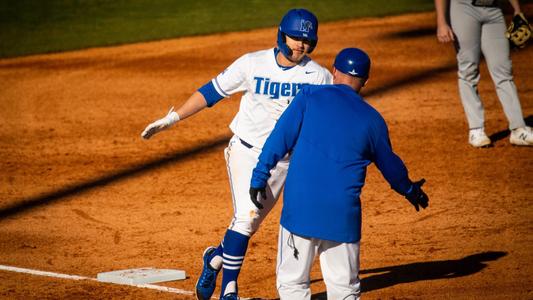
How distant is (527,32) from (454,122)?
6.11 feet

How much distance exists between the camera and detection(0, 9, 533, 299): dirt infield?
23.5 feet

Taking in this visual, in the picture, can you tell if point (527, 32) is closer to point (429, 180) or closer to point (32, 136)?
point (429, 180)

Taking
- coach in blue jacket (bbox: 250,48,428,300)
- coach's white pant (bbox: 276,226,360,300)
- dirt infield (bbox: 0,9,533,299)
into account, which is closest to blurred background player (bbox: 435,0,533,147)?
dirt infield (bbox: 0,9,533,299)

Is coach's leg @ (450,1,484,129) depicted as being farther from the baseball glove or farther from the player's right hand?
the baseball glove

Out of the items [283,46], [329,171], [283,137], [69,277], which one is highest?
[283,46]

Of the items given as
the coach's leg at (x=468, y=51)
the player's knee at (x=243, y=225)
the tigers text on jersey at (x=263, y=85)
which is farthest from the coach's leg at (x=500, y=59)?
the player's knee at (x=243, y=225)

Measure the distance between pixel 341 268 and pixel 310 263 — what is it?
0.59 feet

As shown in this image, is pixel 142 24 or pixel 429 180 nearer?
pixel 429 180

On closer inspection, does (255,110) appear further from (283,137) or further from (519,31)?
(519,31)

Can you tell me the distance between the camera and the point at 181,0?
19.4 meters

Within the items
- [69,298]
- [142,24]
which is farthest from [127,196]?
[142,24]

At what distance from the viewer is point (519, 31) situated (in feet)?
32.2

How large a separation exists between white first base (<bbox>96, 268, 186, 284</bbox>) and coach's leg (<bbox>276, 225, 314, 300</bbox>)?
1833mm

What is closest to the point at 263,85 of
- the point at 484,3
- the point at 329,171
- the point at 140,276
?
the point at 329,171
